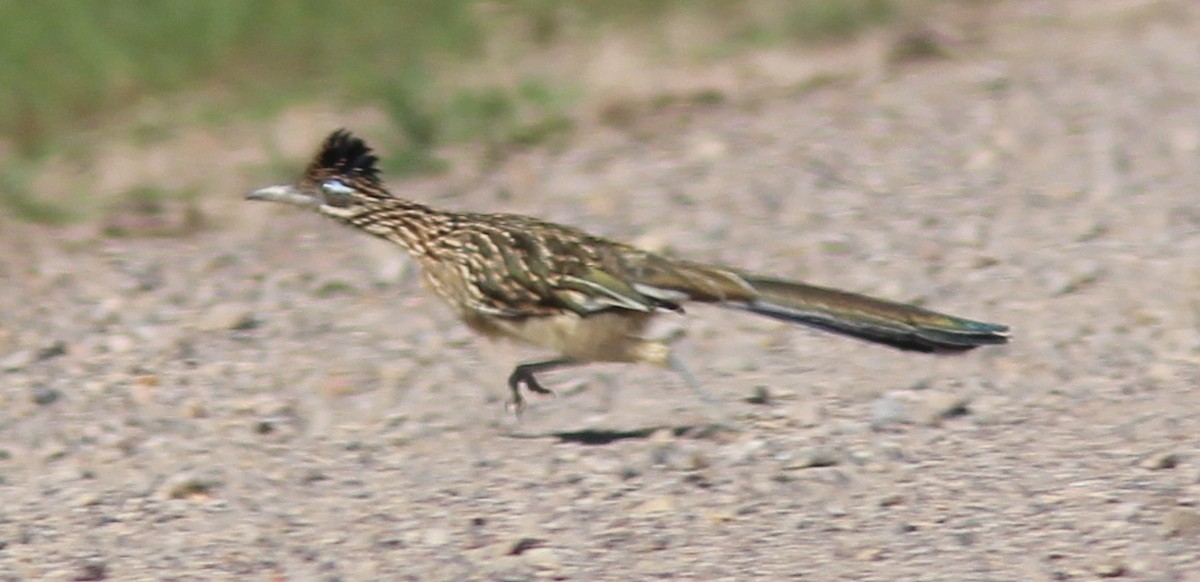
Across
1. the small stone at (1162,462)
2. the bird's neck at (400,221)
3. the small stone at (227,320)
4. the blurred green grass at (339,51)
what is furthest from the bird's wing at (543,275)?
the blurred green grass at (339,51)

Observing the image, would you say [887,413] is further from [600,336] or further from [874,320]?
[600,336]

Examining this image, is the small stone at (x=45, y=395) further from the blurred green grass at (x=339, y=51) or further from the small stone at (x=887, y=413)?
the blurred green grass at (x=339, y=51)

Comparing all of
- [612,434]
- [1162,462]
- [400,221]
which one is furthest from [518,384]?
[1162,462]

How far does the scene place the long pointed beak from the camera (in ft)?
25.1

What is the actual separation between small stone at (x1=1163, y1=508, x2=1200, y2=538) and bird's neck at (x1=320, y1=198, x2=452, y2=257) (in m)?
2.69

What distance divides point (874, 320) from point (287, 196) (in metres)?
2.10

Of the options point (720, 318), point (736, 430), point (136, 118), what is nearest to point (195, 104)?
point (136, 118)

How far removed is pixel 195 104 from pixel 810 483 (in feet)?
20.7

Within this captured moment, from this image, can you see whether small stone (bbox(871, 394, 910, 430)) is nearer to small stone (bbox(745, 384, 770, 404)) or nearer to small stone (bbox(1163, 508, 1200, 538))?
small stone (bbox(745, 384, 770, 404))

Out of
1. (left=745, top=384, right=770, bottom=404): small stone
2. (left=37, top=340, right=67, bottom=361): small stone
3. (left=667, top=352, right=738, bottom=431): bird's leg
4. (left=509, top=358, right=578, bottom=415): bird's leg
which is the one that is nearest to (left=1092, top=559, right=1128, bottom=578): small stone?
(left=667, top=352, right=738, bottom=431): bird's leg

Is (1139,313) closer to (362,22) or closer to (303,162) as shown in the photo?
(303,162)

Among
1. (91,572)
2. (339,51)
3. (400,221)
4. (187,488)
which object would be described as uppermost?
(339,51)

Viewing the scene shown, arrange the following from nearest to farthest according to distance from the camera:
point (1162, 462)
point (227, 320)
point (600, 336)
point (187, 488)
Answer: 1. point (1162, 462)
2. point (187, 488)
3. point (600, 336)
4. point (227, 320)

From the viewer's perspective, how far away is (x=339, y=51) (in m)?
12.8
